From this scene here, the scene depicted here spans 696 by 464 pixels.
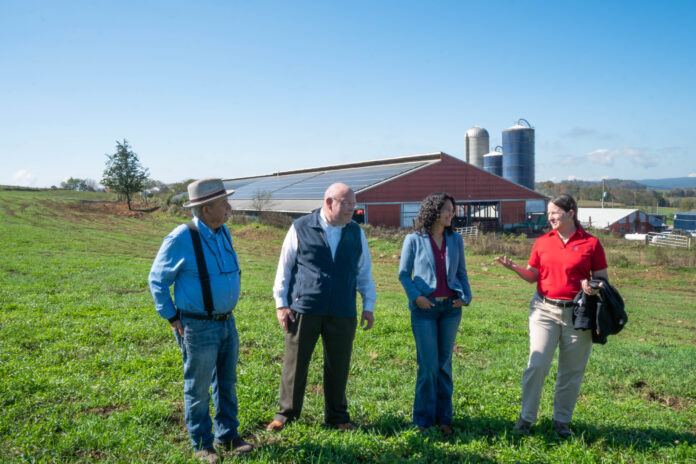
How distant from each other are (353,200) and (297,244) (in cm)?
63

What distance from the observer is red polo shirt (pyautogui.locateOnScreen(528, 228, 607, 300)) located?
394cm

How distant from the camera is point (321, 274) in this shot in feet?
12.6

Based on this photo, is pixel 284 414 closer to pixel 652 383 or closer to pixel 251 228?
pixel 652 383

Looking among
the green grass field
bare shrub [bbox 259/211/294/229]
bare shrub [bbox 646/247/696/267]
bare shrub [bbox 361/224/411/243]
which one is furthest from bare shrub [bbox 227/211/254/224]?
bare shrub [bbox 646/247/696/267]

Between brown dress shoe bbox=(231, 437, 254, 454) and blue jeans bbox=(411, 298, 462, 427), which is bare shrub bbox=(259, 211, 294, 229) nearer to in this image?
blue jeans bbox=(411, 298, 462, 427)

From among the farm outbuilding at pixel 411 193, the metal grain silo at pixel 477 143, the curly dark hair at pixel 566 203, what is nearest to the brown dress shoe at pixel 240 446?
the curly dark hair at pixel 566 203

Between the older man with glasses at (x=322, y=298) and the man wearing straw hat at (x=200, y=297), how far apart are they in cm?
49

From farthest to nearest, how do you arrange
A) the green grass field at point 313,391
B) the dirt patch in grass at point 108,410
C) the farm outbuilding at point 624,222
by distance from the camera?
1. the farm outbuilding at point 624,222
2. the dirt patch in grass at point 108,410
3. the green grass field at point 313,391

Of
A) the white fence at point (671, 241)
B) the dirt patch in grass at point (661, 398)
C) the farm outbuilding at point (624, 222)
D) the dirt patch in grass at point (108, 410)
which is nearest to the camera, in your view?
the dirt patch in grass at point (108, 410)

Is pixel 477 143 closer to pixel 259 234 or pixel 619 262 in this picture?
pixel 259 234

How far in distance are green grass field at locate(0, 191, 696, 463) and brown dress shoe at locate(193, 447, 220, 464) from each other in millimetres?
80

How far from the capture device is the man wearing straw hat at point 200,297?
3342mm

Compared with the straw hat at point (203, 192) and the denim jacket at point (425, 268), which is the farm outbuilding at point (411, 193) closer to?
the denim jacket at point (425, 268)

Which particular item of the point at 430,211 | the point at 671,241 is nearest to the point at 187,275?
the point at 430,211
